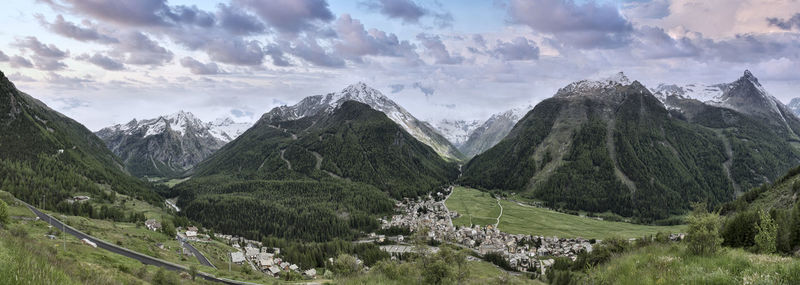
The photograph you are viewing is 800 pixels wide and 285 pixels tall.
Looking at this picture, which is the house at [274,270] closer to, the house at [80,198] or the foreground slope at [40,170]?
the foreground slope at [40,170]

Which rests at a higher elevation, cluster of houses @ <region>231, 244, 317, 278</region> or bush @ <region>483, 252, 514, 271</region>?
bush @ <region>483, 252, 514, 271</region>

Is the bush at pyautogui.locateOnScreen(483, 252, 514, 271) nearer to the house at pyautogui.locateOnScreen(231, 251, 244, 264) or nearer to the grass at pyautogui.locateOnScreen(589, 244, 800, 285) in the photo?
the house at pyautogui.locateOnScreen(231, 251, 244, 264)

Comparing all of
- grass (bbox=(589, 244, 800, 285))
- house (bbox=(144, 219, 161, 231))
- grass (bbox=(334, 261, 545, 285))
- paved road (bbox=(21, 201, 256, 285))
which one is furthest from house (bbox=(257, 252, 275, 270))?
grass (bbox=(589, 244, 800, 285))

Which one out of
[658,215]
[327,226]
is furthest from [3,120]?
[658,215]

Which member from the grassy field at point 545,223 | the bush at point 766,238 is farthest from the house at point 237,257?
the bush at point 766,238

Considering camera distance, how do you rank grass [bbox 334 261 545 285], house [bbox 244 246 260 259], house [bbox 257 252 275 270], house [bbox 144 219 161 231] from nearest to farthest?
grass [bbox 334 261 545 285] < house [bbox 257 252 275 270] < house [bbox 244 246 260 259] < house [bbox 144 219 161 231]

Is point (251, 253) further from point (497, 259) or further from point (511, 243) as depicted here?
point (511, 243)

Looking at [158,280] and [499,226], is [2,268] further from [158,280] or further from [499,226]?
[499,226]
